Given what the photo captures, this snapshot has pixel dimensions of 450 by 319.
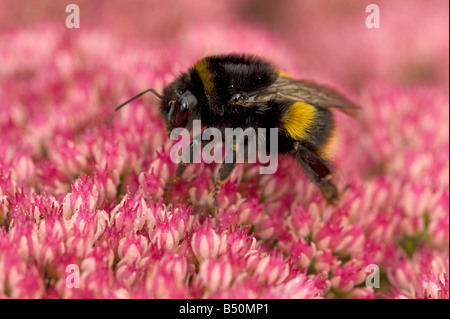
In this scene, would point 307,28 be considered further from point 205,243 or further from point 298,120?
point 205,243

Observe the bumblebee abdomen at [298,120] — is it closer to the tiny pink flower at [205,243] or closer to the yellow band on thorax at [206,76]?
the yellow band on thorax at [206,76]

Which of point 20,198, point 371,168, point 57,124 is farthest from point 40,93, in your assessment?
point 371,168

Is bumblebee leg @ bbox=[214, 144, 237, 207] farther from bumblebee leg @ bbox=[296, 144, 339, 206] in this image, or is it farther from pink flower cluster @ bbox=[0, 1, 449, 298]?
bumblebee leg @ bbox=[296, 144, 339, 206]

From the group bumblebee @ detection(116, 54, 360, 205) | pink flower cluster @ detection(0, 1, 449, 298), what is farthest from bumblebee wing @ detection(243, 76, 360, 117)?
Result: pink flower cluster @ detection(0, 1, 449, 298)

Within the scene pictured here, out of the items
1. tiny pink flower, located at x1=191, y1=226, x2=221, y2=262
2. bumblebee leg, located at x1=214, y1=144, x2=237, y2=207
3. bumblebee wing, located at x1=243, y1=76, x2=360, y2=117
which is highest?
bumblebee wing, located at x1=243, y1=76, x2=360, y2=117

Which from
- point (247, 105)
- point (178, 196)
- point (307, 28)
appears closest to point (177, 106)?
point (247, 105)
